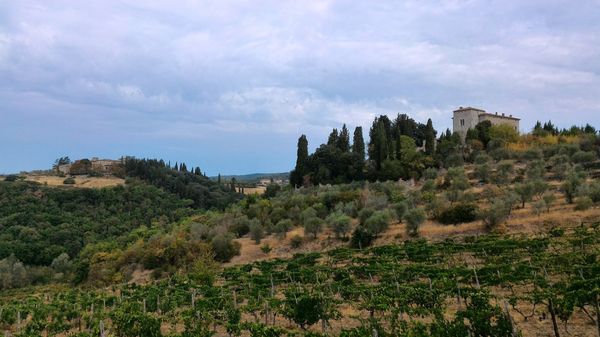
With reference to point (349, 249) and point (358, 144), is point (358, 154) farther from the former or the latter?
point (349, 249)

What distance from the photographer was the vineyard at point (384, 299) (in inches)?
564

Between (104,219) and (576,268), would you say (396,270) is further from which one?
(104,219)

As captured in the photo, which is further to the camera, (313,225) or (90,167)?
(90,167)

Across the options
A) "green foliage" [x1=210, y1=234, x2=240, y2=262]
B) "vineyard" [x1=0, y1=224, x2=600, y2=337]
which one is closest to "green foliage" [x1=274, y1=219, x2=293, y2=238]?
"green foliage" [x1=210, y1=234, x2=240, y2=262]

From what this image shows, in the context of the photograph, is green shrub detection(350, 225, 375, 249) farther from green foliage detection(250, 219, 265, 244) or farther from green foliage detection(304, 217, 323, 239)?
green foliage detection(250, 219, 265, 244)

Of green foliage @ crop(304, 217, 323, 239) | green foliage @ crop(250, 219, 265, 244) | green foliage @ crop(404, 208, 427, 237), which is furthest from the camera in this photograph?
green foliage @ crop(250, 219, 265, 244)

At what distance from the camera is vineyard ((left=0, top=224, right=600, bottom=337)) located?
14328mm

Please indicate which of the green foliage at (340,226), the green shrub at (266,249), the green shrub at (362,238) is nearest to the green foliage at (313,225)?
the green foliage at (340,226)

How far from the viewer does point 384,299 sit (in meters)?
17.6

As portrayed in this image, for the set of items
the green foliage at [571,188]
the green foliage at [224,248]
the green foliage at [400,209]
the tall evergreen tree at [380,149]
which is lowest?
the green foliage at [224,248]

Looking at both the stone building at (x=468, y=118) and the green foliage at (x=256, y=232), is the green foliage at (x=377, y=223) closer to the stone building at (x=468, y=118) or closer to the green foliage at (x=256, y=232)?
the green foliage at (x=256, y=232)

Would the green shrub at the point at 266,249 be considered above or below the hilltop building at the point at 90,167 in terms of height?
below

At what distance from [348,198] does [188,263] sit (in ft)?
62.0

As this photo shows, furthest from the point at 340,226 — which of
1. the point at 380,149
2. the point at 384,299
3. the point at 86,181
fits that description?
the point at 86,181
